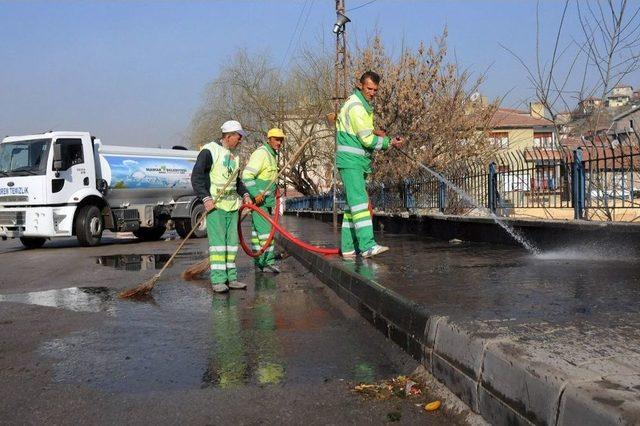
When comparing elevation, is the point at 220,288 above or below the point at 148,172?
below

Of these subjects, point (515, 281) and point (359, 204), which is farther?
point (359, 204)

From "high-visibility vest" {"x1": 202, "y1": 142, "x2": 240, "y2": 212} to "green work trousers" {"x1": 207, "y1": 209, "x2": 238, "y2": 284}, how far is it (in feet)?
0.30

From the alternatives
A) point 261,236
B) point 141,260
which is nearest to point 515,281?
point 261,236

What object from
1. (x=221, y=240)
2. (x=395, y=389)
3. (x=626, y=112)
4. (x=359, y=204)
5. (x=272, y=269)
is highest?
(x=626, y=112)

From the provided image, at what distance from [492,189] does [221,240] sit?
15.3ft

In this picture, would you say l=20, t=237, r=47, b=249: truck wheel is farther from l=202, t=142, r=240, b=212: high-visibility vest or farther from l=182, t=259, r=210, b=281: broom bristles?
l=202, t=142, r=240, b=212: high-visibility vest

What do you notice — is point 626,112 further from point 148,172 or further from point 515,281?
point 148,172

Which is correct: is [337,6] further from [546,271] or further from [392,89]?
[546,271]

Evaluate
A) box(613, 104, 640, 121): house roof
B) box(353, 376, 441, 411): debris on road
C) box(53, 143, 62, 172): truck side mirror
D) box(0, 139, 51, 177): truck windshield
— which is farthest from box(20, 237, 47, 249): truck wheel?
box(353, 376, 441, 411): debris on road

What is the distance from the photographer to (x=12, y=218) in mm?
16109

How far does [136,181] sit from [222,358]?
49.3 feet

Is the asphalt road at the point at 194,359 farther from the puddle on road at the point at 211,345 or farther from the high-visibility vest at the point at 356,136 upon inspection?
the high-visibility vest at the point at 356,136

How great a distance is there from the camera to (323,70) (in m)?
36.5

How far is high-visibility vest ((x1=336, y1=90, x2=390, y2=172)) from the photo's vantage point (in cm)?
717
